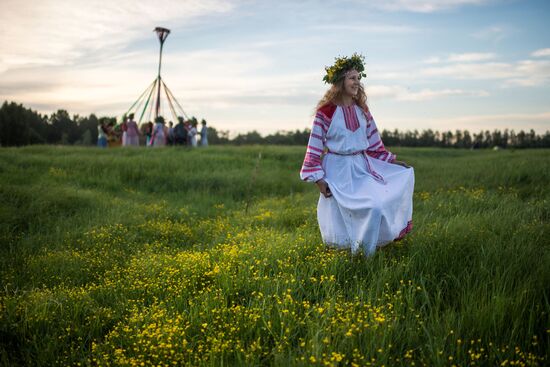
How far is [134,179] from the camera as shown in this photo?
12078 mm

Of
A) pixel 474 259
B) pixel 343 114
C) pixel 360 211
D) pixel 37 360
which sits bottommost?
pixel 37 360

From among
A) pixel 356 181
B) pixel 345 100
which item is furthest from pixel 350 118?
pixel 356 181

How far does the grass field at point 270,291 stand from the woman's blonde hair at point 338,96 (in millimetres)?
1846

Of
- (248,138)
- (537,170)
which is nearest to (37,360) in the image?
(537,170)

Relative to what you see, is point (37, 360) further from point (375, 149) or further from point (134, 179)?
point (134, 179)

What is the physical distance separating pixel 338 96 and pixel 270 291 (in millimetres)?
2644

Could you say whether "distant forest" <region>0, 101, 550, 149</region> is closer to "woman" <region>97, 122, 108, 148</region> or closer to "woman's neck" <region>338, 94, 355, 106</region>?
"woman" <region>97, 122, 108, 148</region>

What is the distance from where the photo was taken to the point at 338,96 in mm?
5156

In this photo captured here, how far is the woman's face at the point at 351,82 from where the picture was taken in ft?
16.3

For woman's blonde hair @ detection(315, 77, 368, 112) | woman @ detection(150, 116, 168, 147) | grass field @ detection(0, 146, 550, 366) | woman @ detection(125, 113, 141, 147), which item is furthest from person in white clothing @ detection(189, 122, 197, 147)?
woman's blonde hair @ detection(315, 77, 368, 112)

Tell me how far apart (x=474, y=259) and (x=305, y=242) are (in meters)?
2.07

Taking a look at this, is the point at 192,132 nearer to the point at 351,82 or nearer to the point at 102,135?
the point at 102,135

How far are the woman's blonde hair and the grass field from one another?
185cm

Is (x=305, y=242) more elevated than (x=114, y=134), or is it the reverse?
(x=114, y=134)
